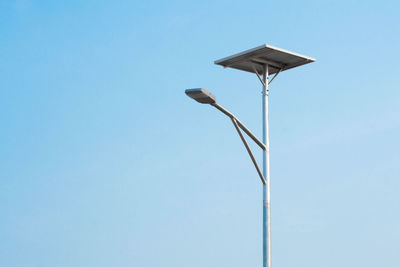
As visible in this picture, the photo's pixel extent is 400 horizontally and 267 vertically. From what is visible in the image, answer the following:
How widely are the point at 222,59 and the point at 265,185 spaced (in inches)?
143

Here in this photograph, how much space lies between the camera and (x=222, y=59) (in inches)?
751

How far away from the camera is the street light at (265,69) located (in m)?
17.9

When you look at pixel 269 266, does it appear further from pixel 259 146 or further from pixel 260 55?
pixel 260 55

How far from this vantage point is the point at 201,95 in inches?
614

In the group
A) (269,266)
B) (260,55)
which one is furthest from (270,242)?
(260,55)

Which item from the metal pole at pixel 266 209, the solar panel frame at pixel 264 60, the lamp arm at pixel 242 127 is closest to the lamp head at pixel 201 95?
the lamp arm at pixel 242 127

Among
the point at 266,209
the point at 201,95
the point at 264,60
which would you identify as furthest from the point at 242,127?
the point at 264,60

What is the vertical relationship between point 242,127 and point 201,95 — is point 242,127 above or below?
below

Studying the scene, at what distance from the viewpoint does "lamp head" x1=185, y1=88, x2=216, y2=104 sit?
1551 centimetres

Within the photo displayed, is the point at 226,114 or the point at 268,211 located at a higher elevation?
the point at 226,114

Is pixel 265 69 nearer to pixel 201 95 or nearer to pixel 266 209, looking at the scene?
pixel 266 209

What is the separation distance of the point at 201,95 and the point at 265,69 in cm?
427

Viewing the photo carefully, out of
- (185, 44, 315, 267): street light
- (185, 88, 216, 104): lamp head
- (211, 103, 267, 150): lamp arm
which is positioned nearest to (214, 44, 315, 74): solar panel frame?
(185, 44, 315, 267): street light

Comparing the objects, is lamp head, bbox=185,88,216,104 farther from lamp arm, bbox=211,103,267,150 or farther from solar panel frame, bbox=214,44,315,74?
solar panel frame, bbox=214,44,315,74
